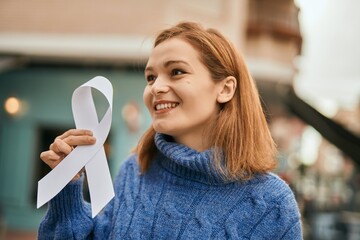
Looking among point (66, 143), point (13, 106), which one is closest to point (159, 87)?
point (66, 143)

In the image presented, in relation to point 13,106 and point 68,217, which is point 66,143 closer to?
point 68,217

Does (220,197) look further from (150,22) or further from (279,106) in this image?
(279,106)

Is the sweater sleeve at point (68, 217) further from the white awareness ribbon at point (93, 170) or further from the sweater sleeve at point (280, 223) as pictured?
the sweater sleeve at point (280, 223)

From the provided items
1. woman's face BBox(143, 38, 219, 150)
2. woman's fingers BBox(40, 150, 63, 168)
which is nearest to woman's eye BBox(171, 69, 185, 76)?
woman's face BBox(143, 38, 219, 150)

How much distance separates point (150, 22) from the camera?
9.46 m

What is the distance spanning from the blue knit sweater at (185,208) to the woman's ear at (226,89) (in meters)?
0.21

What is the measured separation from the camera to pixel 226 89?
1.84 m

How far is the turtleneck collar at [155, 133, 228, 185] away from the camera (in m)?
1.74

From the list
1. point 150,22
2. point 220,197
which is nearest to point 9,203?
point 150,22

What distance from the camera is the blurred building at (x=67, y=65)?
9.48 m

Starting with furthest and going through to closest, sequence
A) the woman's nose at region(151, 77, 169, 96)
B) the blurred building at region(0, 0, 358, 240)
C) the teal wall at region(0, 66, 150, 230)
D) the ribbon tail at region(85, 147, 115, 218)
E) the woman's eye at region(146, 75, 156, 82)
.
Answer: the teal wall at region(0, 66, 150, 230) → the blurred building at region(0, 0, 358, 240) → the woman's eye at region(146, 75, 156, 82) → the woman's nose at region(151, 77, 169, 96) → the ribbon tail at region(85, 147, 115, 218)

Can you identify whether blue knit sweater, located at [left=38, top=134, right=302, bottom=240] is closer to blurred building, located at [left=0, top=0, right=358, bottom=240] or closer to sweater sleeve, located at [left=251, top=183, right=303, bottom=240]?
sweater sleeve, located at [left=251, top=183, right=303, bottom=240]

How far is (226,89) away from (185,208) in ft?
1.47

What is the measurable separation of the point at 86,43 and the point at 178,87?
26.4 ft
